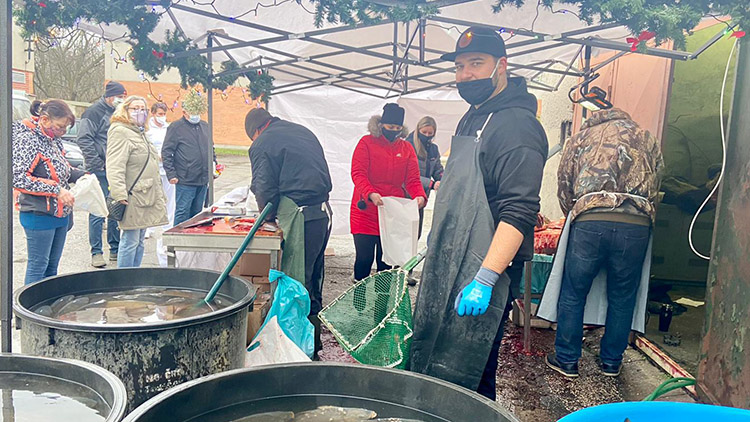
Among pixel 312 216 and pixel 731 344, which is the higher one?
pixel 312 216

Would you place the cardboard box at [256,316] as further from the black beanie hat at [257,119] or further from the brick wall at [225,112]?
the brick wall at [225,112]

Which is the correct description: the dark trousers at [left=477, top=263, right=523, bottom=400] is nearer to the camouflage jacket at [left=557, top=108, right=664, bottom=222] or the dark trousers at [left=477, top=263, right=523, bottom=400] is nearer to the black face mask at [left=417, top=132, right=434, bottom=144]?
the camouflage jacket at [left=557, top=108, right=664, bottom=222]

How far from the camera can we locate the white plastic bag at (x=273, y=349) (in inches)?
144

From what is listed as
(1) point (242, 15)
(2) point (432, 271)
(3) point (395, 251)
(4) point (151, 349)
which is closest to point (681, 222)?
(3) point (395, 251)

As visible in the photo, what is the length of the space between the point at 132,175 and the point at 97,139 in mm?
1332

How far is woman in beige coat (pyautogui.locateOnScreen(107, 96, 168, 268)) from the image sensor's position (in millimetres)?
5691

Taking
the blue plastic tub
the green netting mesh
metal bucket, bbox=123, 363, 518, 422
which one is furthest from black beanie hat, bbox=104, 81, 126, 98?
the blue plastic tub

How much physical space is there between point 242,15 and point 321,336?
9.91 feet

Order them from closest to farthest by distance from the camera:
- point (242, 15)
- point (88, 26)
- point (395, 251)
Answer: point (242, 15) < point (88, 26) < point (395, 251)

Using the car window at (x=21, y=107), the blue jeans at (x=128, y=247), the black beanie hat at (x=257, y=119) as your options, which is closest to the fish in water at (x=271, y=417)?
the black beanie hat at (x=257, y=119)

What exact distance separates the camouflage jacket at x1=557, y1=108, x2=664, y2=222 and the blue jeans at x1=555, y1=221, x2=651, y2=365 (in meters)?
0.15

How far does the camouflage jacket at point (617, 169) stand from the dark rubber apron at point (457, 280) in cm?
163

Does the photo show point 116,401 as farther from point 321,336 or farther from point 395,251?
point 395,251

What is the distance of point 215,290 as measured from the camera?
311 cm
